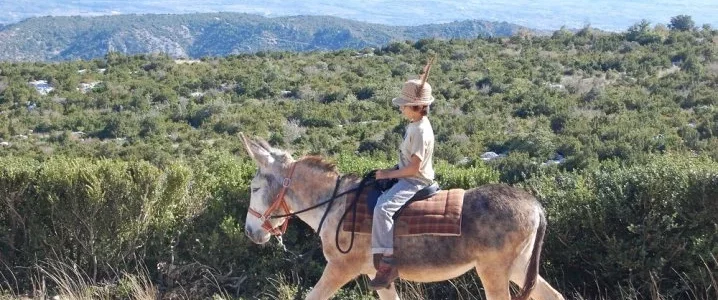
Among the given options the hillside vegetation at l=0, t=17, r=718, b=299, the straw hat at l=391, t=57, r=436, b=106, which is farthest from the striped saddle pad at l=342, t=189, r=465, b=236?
the hillside vegetation at l=0, t=17, r=718, b=299

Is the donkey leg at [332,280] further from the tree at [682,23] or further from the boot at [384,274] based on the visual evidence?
the tree at [682,23]

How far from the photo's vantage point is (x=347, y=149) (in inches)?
864

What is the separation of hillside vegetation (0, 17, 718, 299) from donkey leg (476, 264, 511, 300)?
167cm

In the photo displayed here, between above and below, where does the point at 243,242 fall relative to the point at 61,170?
below

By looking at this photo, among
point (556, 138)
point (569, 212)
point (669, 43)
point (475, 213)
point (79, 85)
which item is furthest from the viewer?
point (669, 43)

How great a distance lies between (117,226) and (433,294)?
327 centimetres

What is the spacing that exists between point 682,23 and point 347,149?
38.2 metres

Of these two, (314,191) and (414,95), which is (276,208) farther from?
(414,95)

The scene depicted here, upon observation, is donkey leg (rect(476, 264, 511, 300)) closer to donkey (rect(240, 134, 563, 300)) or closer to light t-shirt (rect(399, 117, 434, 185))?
donkey (rect(240, 134, 563, 300))

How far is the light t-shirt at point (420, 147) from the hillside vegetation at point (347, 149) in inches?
73.1

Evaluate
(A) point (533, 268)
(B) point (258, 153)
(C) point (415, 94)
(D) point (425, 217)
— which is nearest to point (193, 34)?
(B) point (258, 153)

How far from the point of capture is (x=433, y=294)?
7.10 metres

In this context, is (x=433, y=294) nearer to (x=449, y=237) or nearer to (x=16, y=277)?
(x=449, y=237)

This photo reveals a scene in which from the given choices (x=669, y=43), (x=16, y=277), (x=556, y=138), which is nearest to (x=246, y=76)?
(x=556, y=138)
